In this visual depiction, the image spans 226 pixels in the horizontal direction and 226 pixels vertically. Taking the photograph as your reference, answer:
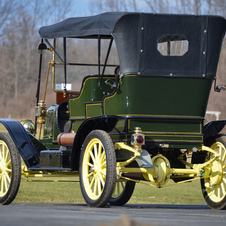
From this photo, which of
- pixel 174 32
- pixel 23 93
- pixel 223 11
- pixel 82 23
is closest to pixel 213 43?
pixel 174 32

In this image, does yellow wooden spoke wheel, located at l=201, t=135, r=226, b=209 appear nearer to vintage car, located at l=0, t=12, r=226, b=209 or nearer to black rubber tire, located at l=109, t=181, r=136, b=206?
vintage car, located at l=0, t=12, r=226, b=209

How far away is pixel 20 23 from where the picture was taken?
37.6 m

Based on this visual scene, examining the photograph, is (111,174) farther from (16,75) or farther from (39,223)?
(16,75)

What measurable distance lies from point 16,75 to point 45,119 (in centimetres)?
2906

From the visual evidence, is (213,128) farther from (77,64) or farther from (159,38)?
(77,64)

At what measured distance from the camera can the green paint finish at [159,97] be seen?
21.1 feet

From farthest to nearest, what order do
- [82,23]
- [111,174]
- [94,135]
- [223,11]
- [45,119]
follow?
[223,11] < [45,119] < [82,23] < [94,135] < [111,174]

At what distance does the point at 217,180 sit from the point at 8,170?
10.2 feet

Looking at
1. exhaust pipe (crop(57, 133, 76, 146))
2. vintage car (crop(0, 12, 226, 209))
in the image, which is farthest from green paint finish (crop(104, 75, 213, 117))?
exhaust pipe (crop(57, 133, 76, 146))

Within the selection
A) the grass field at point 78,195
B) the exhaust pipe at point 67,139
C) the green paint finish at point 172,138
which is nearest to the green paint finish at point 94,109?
the exhaust pipe at point 67,139

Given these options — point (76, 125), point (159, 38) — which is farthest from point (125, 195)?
point (159, 38)

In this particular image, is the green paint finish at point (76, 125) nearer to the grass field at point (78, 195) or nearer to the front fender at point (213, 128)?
the front fender at point (213, 128)

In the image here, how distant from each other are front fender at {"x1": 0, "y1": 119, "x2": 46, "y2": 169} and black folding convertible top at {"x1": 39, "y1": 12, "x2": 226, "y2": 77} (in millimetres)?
→ 2173

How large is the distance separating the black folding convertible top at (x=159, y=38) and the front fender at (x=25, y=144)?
217 cm
